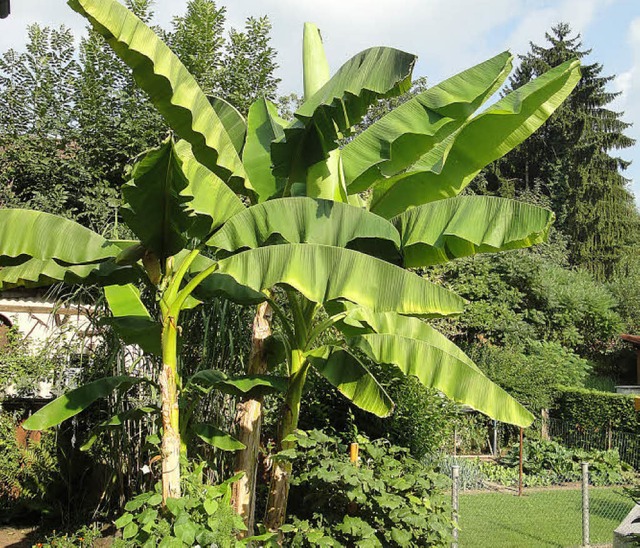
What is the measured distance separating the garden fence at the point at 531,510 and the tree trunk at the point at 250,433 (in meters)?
1.98

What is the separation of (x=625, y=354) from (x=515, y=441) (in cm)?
1030

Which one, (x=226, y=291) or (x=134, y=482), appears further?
(x=134, y=482)

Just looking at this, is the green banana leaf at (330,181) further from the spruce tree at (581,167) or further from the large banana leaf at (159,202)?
the spruce tree at (581,167)

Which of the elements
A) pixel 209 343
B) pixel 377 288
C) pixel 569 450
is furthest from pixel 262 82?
pixel 377 288

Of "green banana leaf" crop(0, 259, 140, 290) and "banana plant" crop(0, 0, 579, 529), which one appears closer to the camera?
"banana plant" crop(0, 0, 579, 529)

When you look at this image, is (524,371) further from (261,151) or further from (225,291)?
(225,291)

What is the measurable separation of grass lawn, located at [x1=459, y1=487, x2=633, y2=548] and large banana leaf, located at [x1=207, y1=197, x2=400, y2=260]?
5498 millimetres

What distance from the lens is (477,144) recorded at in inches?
234

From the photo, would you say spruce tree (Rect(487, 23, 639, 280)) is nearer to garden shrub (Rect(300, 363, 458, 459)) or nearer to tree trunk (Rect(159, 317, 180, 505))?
garden shrub (Rect(300, 363, 458, 459))

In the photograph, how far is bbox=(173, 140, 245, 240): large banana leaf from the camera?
15.8ft

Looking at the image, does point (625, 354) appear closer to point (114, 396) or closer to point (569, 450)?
point (569, 450)

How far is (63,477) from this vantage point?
761cm

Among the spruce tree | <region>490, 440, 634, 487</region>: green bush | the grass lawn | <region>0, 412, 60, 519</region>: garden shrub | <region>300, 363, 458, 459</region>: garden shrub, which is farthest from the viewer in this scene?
the spruce tree

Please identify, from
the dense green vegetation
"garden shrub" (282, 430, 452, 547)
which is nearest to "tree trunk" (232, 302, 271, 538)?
the dense green vegetation
